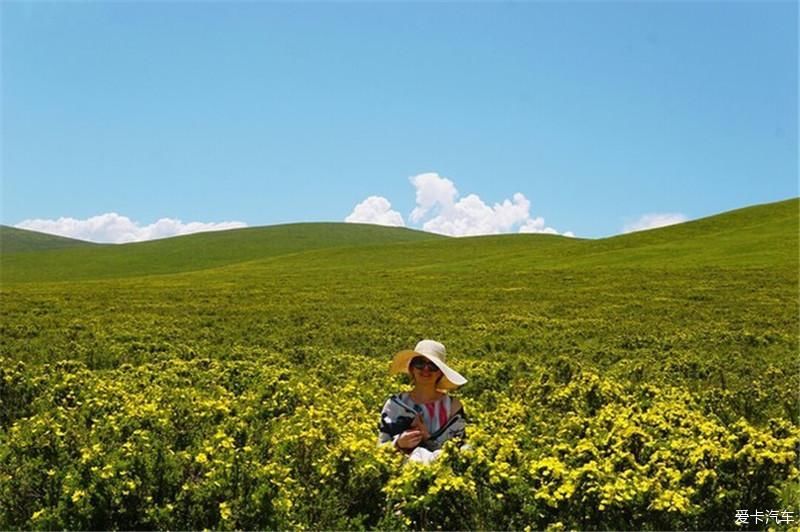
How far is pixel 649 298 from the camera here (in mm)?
35406

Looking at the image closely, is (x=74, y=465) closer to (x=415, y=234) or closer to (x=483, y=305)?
(x=483, y=305)

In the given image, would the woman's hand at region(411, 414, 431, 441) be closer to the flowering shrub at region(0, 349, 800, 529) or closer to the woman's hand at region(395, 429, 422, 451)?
the woman's hand at region(395, 429, 422, 451)

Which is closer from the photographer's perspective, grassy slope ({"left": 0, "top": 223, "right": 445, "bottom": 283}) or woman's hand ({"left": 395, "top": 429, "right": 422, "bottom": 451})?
woman's hand ({"left": 395, "top": 429, "right": 422, "bottom": 451})

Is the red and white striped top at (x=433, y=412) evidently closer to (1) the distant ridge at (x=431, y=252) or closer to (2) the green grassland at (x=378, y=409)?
(2) the green grassland at (x=378, y=409)

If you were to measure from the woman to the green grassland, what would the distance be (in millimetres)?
357

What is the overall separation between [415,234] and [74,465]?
145557 mm

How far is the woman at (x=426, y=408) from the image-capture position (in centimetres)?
884

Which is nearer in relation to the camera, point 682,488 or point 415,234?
point 682,488

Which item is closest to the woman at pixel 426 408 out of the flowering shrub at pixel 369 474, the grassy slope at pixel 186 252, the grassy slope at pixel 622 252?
the flowering shrub at pixel 369 474

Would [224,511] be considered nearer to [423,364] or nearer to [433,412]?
[433,412]

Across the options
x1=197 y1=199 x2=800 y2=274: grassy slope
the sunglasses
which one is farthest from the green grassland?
x1=197 y1=199 x2=800 y2=274: grassy slope

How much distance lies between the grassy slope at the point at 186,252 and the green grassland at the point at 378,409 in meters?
59.9

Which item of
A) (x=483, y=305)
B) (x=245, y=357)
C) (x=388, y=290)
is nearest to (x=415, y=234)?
(x=388, y=290)

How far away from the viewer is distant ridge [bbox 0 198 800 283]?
193 feet
